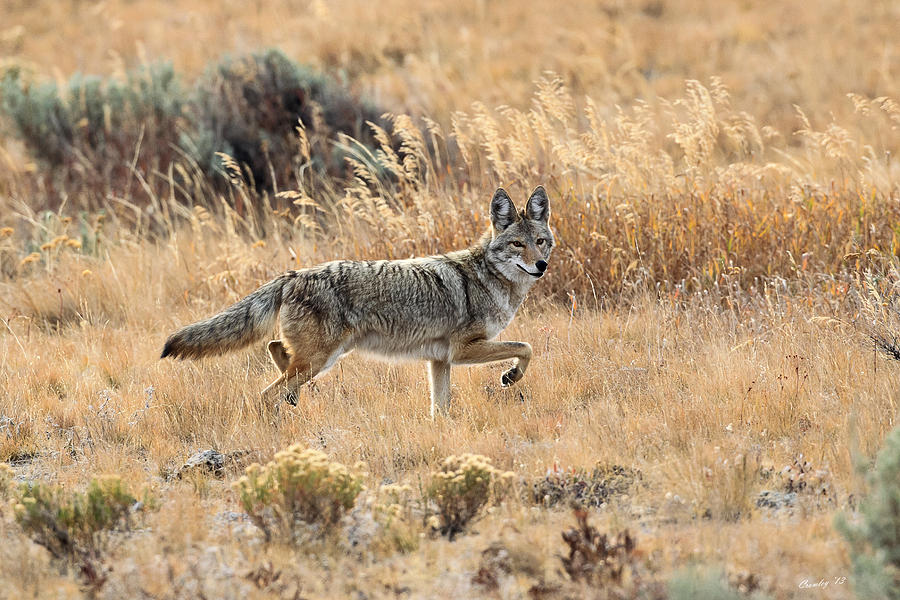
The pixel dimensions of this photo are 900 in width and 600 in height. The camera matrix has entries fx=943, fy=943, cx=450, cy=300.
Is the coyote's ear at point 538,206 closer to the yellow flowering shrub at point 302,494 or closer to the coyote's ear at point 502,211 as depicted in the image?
the coyote's ear at point 502,211

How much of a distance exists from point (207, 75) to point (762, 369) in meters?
10.8

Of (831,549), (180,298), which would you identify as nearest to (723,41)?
(180,298)

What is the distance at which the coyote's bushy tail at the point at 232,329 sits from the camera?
239 inches

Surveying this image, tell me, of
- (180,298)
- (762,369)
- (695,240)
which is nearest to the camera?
(762,369)

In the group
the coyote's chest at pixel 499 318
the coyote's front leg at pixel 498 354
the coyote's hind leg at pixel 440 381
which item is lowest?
the coyote's hind leg at pixel 440 381

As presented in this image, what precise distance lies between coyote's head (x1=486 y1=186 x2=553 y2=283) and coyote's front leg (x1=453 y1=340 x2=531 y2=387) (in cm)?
57

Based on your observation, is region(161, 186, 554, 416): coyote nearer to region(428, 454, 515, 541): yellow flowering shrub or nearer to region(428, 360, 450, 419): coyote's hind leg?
region(428, 360, 450, 419): coyote's hind leg

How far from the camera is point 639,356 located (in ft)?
23.1

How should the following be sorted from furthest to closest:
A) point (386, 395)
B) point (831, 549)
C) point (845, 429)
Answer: point (386, 395) → point (845, 429) → point (831, 549)

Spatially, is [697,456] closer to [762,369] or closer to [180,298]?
[762,369]

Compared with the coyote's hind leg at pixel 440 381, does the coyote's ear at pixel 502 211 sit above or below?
above

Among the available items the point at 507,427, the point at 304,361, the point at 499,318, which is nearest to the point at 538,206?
the point at 499,318

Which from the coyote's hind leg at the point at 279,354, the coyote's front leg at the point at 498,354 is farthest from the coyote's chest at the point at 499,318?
the coyote's hind leg at the point at 279,354

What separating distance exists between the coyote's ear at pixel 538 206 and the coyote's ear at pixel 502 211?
17 cm
